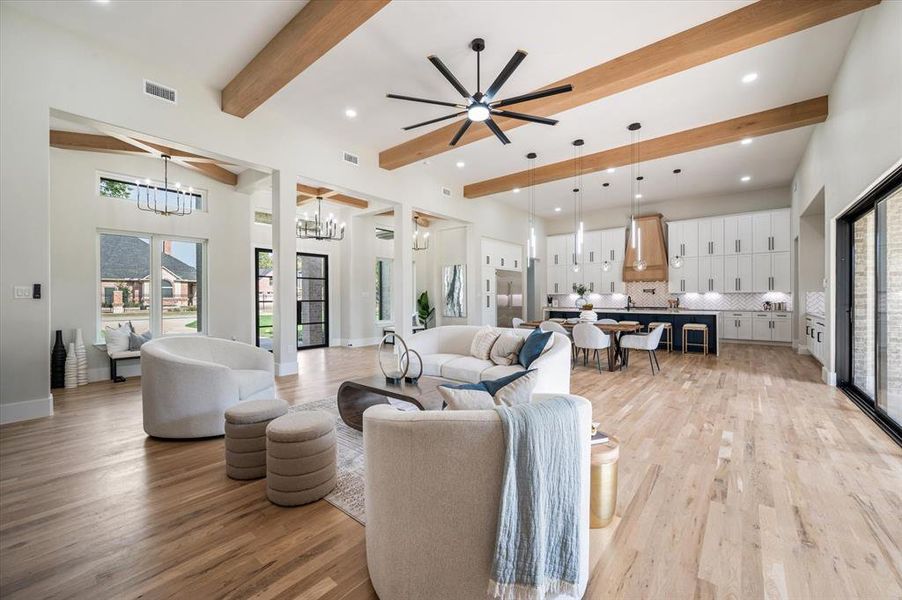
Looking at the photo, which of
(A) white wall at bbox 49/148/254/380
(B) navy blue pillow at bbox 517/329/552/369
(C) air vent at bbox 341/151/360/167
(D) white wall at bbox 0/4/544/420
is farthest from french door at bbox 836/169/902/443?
(A) white wall at bbox 49/148/254/380

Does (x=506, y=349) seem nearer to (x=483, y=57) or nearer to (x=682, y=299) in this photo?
(x=483, y=57)

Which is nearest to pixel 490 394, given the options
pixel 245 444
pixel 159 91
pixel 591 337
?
pixel 245 444

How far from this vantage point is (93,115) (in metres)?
3.84

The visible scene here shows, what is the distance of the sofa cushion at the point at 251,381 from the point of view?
11.2 ft

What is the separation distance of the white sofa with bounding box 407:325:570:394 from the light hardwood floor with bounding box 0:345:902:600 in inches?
29.7

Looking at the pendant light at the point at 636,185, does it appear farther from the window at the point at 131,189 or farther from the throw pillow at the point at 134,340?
the throw pillow at the point at 134,340

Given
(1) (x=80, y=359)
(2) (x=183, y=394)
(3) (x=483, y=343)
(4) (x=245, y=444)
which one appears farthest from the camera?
(1) (x=80, y=359)

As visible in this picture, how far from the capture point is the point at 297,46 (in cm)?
346

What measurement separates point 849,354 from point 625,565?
16.7 feet

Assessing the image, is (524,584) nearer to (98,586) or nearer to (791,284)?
(98,586)

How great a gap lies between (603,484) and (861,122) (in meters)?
4.30

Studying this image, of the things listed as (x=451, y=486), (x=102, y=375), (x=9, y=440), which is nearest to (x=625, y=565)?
(x=451, y=486)

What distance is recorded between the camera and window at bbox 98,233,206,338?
221 inches

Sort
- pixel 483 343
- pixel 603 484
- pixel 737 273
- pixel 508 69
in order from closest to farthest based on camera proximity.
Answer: pixel 603 484 → pixel 508 69 → pixel 483 343 → pixel 737 273
